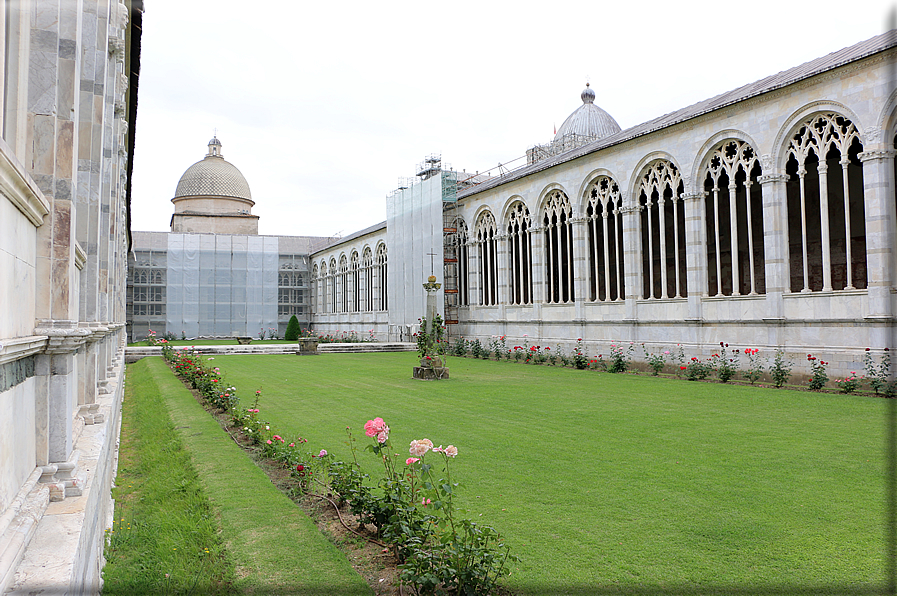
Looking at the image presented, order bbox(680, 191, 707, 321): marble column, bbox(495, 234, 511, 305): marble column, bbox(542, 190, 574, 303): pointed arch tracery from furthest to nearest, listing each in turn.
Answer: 1. bbox(495, 234, 511, 305): marble column
2. bbox(542, 190, 574, 303): pointed arch tracery
3. bbox(680, 191, 707, 321): marble column

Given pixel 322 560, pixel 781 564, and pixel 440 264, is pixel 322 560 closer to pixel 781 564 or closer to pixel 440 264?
pixel 781 564

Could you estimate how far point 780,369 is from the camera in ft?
45.6

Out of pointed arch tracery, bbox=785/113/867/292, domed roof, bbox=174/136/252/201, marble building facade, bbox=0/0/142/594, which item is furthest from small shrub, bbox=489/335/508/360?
domed roof, bbox=174/136/252/201

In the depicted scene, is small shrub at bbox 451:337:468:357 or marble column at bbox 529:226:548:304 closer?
marble column at bbox 529:226:548:304

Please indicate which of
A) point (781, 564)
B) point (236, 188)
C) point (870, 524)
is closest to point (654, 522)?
point (781, 564)

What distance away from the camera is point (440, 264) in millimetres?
32281

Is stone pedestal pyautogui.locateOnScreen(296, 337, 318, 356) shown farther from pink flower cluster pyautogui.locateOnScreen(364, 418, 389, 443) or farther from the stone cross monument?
pink flower cluster pyautogui.locateOnScreen(364, 418, 389, 443)

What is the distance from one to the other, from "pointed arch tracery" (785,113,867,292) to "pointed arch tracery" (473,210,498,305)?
12.6m

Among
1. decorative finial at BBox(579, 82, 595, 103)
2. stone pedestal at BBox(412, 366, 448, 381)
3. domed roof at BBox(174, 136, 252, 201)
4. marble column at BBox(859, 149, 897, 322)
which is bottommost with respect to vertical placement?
stone pedestal at BBox(412, 366, 448, 381)

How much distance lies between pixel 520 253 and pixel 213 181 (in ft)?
124

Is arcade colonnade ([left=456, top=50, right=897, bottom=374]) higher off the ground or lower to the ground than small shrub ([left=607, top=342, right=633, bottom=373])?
higher

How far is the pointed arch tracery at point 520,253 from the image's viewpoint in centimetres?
2661

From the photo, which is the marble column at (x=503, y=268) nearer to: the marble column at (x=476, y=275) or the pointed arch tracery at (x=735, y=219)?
the marble column at (x=476, y=275)

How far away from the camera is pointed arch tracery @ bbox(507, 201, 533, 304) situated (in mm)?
26609
